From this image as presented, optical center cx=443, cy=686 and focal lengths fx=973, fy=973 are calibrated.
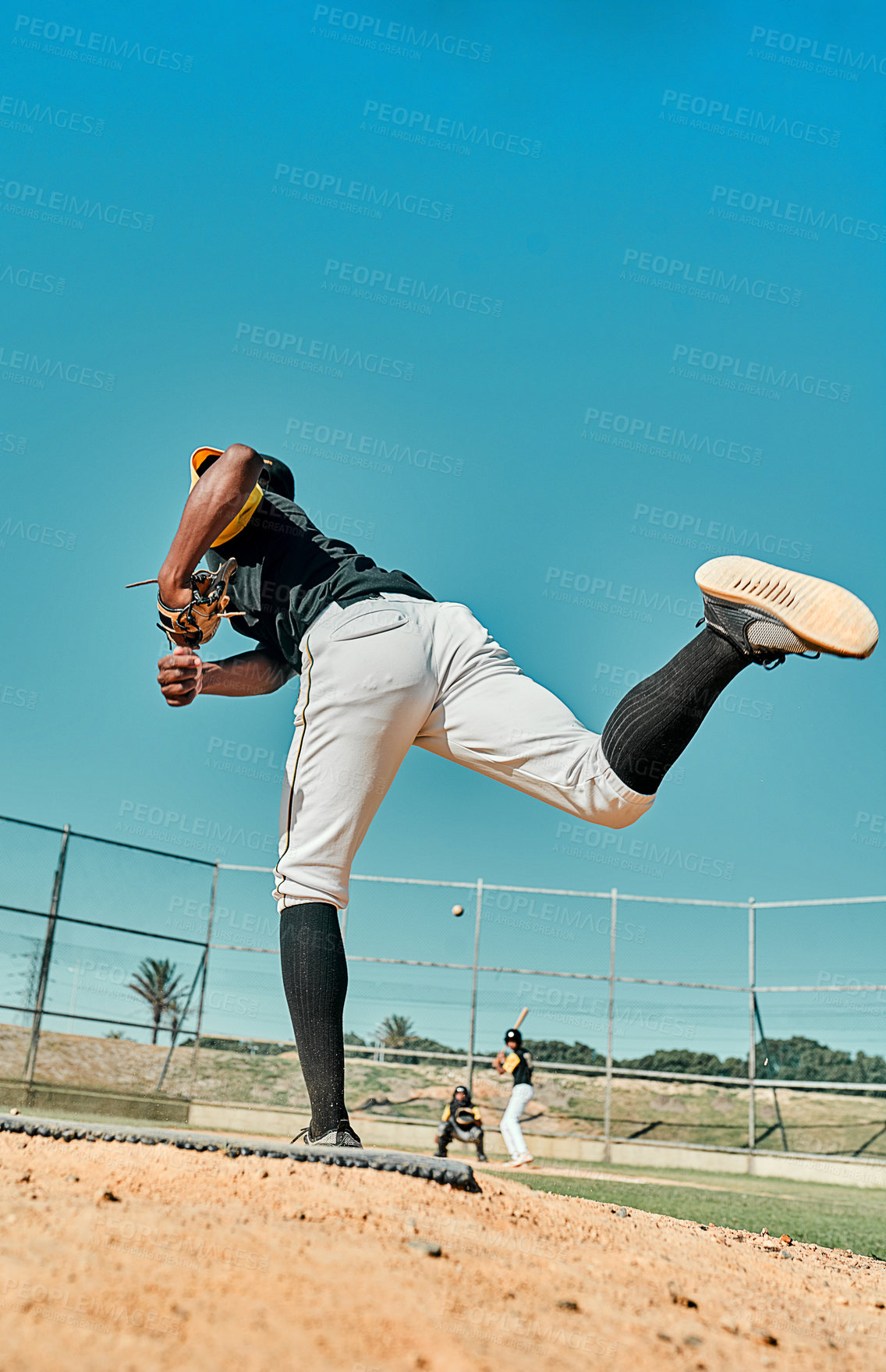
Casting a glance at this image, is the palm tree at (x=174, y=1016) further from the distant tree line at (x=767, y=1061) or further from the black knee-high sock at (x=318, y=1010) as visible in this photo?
the black knee-high sock at (x=318, y=1010)

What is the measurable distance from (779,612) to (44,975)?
446 inches

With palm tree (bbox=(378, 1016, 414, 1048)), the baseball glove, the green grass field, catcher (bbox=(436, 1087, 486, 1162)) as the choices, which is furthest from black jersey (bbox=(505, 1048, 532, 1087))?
the baseball glove

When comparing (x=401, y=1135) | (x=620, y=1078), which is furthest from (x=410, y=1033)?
(x=620, y=1078)

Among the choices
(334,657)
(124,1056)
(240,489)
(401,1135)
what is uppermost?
(240,489)

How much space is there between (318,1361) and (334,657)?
5.60ft

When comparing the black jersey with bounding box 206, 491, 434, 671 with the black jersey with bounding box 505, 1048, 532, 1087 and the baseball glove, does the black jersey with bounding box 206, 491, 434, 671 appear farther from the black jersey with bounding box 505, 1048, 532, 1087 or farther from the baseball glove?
the black jersey with bounding box 505, 1048, 532, 1087

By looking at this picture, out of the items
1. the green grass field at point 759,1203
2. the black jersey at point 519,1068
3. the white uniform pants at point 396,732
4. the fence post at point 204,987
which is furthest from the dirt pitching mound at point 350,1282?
the fence post at point 204,987

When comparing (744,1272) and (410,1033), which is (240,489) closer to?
(744,1272)

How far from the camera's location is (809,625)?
2133 millimetres

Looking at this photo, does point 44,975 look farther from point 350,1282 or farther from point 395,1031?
point 350,1282

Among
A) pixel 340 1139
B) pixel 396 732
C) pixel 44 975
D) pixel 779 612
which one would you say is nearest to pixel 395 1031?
pixel 44 975

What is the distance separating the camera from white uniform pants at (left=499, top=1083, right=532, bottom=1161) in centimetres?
1080

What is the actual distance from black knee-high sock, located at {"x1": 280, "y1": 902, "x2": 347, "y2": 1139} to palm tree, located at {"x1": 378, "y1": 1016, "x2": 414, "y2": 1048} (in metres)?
12.4

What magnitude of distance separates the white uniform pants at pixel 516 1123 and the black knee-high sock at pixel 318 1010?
934 cm
